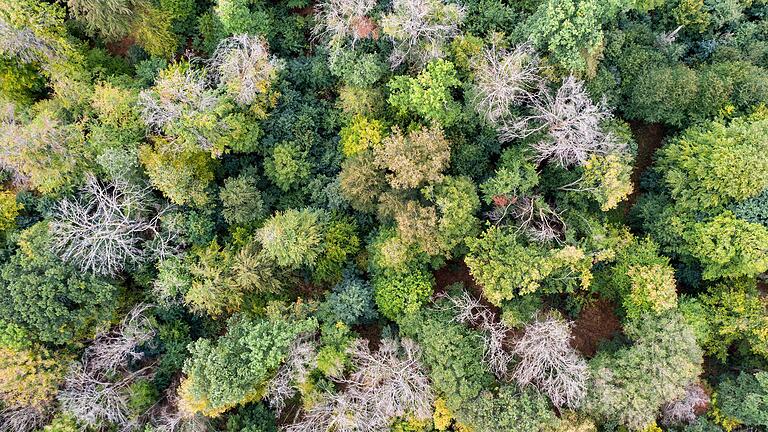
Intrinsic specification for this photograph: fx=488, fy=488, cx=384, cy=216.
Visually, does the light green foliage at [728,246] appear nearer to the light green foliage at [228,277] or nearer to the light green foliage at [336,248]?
the light green foliage at [336,248]

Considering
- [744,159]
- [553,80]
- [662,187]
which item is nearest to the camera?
[744,159]

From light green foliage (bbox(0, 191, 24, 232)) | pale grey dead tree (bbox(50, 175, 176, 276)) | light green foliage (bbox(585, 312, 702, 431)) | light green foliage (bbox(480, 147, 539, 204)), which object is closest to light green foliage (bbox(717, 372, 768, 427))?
light green foliage (bbox(585, 312, 702, 431))

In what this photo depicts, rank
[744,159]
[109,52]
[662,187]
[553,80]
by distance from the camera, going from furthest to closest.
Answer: [109,52], [662,187], [553,80], [744,159]

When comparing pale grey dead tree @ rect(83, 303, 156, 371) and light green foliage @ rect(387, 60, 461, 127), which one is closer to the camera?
light green foliage @ rect(387, 60, 461, 127)

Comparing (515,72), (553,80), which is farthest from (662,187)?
(515,72)

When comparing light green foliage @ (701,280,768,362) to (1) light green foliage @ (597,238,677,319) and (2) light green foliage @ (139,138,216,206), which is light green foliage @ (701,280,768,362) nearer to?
(1) light green foliage @ (597,238,677,319)

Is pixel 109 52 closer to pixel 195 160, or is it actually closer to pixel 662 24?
pixel 195 160

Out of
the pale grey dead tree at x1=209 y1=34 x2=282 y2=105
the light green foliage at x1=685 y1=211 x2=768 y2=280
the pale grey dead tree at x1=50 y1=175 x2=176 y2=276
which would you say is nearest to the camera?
the light green foliage at x1=685 y1=211 x2=768 y2=280
